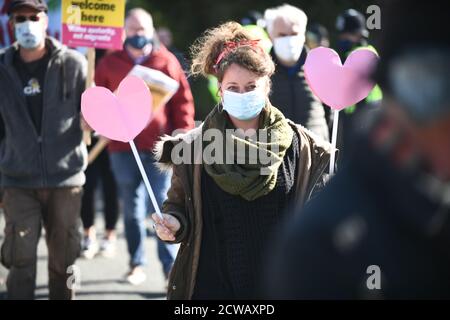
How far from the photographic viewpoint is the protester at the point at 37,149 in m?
5.37

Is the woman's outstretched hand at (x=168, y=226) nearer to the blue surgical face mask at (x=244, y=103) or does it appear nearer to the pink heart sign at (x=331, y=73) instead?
the blue surgical face mask at (x=244, y=103)

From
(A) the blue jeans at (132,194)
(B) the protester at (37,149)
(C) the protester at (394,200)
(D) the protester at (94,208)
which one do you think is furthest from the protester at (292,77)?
(C) the protester at (394,200)

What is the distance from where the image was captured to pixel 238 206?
3.38 meters

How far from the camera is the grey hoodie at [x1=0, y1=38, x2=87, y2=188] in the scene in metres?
5.36

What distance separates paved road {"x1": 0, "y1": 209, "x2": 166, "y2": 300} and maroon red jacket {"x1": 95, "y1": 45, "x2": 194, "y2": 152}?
40.8 inches

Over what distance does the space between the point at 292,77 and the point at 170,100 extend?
0.97 m

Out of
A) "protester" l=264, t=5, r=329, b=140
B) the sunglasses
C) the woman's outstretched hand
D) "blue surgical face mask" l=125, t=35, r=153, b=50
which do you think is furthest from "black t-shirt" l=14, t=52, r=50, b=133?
Result: the woman's outstretched hand

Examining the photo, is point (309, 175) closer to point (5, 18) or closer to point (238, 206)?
point (238, 206)

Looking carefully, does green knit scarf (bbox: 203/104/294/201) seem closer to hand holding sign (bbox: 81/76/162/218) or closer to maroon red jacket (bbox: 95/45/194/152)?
hand holding sign (bbox: 81/76/162/218)

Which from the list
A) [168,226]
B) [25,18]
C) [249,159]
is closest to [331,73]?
[249,159]

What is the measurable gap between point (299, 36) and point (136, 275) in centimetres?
222
